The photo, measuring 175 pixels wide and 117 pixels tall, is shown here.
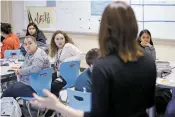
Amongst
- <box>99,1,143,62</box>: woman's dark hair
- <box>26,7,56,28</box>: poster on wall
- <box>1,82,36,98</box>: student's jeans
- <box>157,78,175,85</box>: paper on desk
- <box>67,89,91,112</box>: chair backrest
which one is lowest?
<box>1,82,36,98</box>: student's jeans

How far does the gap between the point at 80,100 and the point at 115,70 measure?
1383mm

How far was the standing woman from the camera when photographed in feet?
3.47

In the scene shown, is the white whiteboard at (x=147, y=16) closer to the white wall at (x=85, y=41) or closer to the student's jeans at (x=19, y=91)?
the white wall at (x=85, y=41)

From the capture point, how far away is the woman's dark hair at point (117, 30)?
108 cm

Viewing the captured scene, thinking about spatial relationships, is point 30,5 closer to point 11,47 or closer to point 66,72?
point 11,47

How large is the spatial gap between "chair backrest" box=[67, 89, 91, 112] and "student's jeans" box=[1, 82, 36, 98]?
94 centimetres

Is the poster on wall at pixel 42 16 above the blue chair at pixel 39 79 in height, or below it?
above

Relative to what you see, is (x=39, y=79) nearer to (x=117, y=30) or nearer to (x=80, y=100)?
(x=80, y=100)

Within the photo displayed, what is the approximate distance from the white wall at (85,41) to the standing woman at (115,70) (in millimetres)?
2021

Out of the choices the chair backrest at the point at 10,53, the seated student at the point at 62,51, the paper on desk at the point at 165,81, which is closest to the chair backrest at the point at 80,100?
the paper on desk at the point at 165,81

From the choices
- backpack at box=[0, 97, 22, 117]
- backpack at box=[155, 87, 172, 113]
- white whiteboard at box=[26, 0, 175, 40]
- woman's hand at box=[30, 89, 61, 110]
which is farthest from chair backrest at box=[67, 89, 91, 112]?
white whiteboard at box=[26, 0, 175, 40]

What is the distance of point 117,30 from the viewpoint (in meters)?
1.08

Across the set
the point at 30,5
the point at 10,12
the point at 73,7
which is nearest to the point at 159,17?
the point at 73,7

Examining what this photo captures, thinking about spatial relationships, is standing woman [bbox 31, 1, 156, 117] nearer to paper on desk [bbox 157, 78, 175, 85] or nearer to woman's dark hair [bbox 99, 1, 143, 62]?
woman's dark hair [bbox 99, 1, 143, 62]
